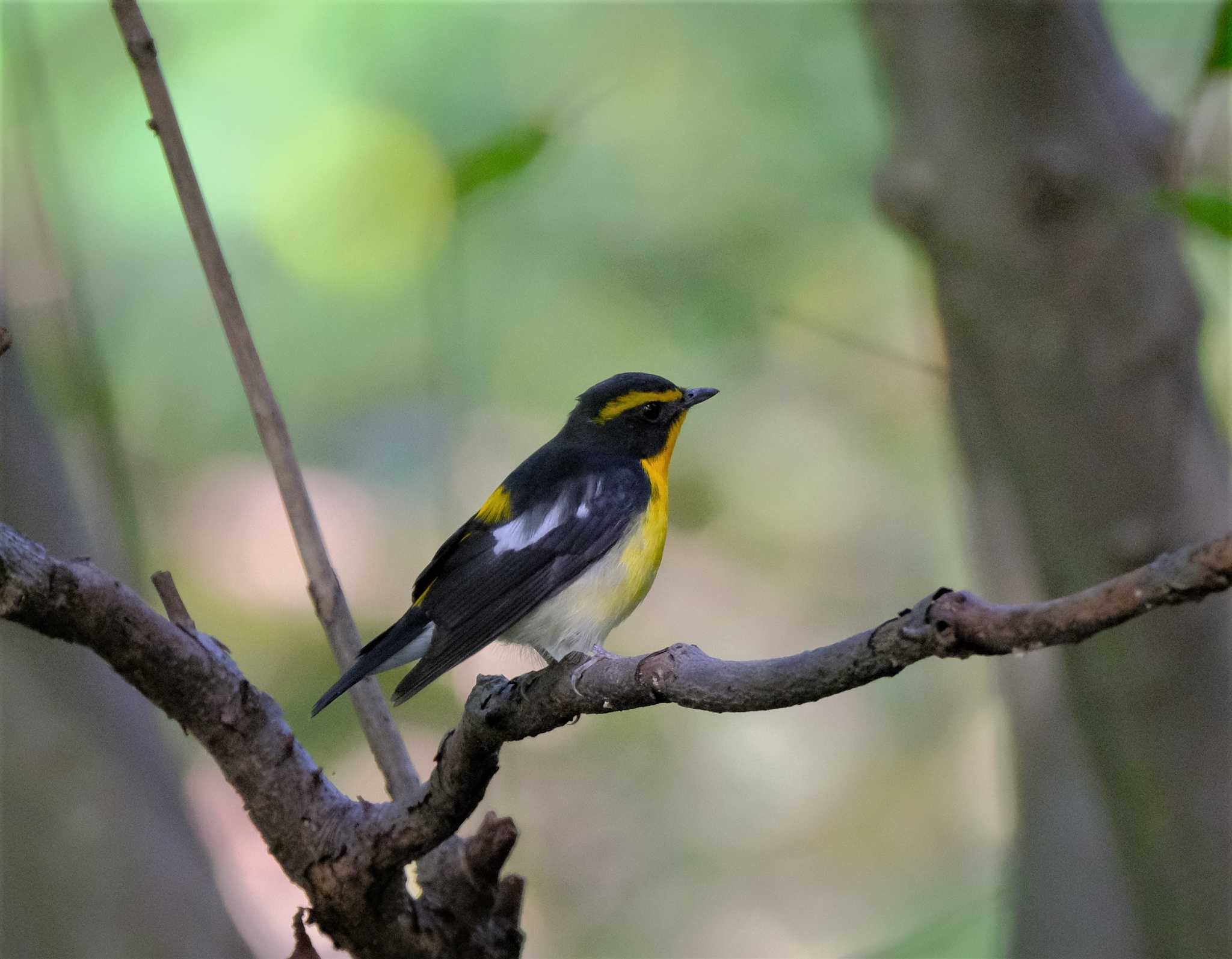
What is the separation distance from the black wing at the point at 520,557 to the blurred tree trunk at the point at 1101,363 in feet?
4.00

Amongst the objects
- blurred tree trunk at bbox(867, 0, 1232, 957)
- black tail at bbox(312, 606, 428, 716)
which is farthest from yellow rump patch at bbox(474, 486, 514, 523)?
blurred tree trunk at bbox(867, 0, 1232, 957)

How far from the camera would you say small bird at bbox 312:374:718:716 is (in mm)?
3092

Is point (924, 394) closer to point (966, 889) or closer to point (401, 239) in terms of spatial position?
point (966, 889)

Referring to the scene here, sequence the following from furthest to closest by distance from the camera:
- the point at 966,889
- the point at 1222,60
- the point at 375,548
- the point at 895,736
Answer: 1. the point at 895,736
2. the point at 966,889
3. the point at 375,548
4. the point at 1222,60

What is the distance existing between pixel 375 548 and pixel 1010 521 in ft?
9.60

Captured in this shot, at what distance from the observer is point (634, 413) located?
3.93 m

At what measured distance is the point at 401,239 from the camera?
504 centimetres

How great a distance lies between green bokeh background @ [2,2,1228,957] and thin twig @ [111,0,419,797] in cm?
227

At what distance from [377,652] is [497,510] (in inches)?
34.4

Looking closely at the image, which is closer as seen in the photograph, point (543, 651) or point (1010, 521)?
point (543, 651)

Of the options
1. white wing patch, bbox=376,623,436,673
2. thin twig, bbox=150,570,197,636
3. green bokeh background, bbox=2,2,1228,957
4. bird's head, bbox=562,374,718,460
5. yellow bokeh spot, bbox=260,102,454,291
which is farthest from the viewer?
green bokeh background, bbox=2,2,1228,957

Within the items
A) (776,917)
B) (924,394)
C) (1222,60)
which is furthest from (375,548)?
(1222,60)

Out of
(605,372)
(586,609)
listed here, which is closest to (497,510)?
(586,609)

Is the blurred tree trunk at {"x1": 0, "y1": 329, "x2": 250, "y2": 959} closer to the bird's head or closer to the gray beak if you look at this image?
the bird's head
